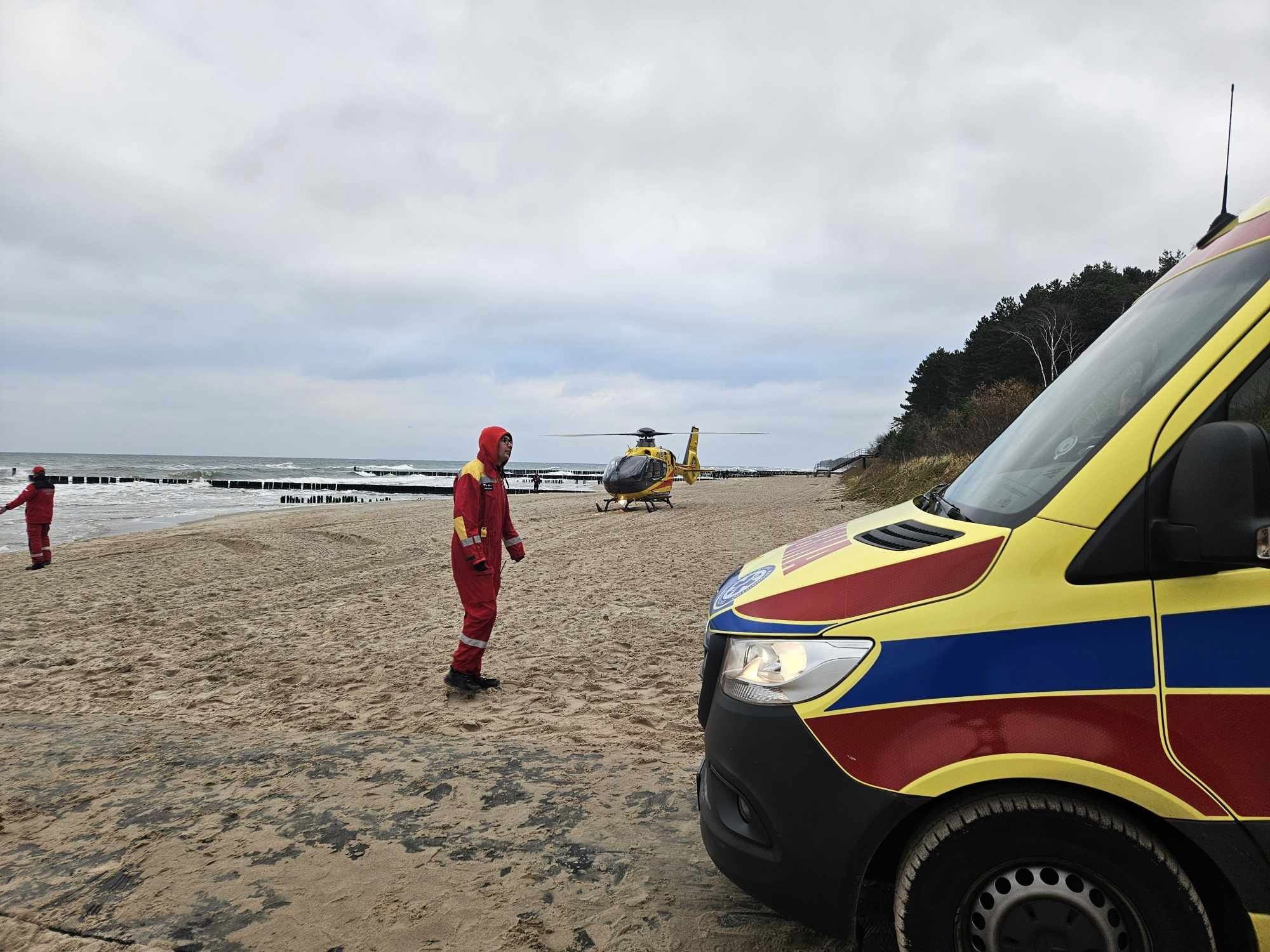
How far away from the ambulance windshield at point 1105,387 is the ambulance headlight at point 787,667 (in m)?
0.60

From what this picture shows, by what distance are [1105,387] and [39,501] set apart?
1731 cm

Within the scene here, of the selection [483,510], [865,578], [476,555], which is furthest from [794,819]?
[483,510]

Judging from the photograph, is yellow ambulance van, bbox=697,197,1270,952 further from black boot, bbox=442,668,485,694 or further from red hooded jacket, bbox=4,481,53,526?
red hooded jacket, bbox=4,481,53,526

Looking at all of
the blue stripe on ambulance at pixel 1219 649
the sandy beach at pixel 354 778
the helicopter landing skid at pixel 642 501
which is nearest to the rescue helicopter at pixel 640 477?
the helicopter landing skid at pixel 642 501

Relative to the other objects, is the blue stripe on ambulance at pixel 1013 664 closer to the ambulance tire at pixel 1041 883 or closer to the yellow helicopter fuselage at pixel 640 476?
the ambulance tire at pixel 1041 883

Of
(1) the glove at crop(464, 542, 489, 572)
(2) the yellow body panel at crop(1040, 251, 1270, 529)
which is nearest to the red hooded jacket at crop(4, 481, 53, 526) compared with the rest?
(1) the glove at crop(464, 542, 489, 572)

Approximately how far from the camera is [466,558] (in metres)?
5.79

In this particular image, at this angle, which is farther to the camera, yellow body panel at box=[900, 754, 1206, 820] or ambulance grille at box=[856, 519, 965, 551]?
ambulance grille at box=[856, 519, 965, 551]

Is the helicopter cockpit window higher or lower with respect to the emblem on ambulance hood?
higher

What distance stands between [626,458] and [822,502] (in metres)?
7.66

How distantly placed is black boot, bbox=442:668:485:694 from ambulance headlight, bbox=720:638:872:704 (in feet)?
13.4

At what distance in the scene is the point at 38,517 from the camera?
13641 mm

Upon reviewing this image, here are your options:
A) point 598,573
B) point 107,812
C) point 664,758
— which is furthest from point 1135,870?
point 598,573

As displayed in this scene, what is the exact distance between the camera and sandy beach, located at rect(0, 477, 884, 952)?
2818 mm
